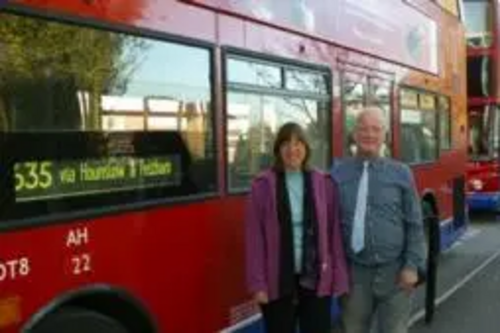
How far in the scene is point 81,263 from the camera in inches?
188

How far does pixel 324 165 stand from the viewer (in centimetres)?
818

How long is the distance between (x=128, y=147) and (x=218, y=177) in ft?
3.42

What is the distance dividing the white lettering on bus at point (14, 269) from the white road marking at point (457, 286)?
16.8 ft

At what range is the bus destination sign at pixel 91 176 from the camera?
14.8 ft

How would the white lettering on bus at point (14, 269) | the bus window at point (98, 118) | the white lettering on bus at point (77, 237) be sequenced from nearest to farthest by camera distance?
1. the white lettering on bus at point (14, 269)
2. the bus window at point (98, 118)
3. the white lettering on bus at point (77, 237)

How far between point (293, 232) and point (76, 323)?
1.33 meters

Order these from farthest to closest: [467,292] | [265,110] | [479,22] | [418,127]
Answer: [479,22] → [418,127] → [467,292] → [265,110]

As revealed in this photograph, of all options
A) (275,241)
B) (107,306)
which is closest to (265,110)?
(275,241)

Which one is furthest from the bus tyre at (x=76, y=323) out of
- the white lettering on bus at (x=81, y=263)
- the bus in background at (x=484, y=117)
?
the bus in background at (x=484, y=117)

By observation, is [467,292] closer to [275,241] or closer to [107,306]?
[275,241]

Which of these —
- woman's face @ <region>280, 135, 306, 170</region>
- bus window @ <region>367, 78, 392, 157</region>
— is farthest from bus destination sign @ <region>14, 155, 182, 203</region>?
bus window @ <region>367, 78, 392, 157</region>

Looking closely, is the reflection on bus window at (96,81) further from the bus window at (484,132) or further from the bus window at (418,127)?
the bus window at (484,132)

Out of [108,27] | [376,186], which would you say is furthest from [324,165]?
[108,27]

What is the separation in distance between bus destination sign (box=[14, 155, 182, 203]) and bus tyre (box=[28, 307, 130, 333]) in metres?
0.51
